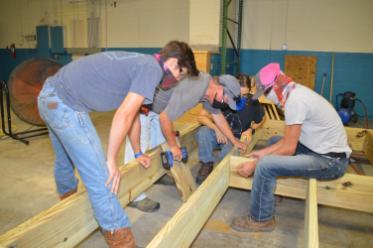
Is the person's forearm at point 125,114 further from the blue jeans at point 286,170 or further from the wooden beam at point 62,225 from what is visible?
the blue jeans at point 286,170

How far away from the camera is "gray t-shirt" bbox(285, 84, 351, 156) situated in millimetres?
1989

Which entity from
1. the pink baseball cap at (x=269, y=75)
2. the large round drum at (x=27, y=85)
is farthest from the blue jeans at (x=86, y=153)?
the large round drum at (x=27, y=85)

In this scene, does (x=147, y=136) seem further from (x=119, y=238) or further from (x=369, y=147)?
(x=369, y=147)

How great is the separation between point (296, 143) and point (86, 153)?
1.35m

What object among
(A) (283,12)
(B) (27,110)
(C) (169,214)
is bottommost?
(C) (169,214)

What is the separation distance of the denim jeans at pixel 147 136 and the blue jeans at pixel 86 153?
36.2 inches

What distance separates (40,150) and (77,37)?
575 centimetres

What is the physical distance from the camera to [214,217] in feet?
7.98

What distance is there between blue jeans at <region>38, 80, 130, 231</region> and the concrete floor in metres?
0.64

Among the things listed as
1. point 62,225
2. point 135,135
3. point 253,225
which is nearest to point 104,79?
point 62,225

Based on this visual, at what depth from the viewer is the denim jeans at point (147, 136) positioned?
2.55 m

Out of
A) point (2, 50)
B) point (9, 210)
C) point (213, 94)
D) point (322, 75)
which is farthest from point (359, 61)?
point (2, 50)

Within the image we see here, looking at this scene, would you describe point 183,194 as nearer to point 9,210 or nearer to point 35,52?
point 9,210

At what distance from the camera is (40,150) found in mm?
3994
